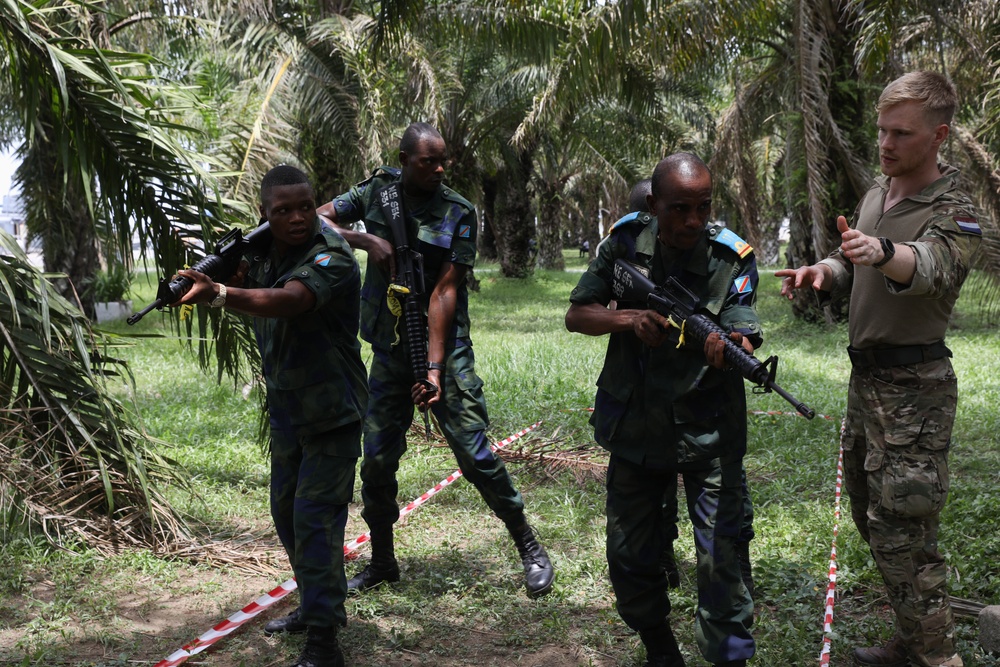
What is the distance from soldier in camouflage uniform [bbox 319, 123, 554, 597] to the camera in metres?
3.97

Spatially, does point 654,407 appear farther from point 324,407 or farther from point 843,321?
point 843,321

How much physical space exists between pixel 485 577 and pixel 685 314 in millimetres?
1971

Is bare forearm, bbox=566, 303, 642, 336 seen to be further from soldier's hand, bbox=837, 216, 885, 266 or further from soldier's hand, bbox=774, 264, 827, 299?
soldier's hand, bbox=837, 216, 885, 266

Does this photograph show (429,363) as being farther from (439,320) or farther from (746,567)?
(746,567)

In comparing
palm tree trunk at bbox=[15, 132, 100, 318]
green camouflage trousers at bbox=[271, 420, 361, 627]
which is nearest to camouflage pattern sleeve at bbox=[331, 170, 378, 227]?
green camouflage trousers at bbox=[271, 420, 361, 627]

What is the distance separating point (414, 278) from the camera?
4.00 m

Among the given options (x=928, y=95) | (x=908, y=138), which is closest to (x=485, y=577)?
(x=908, y=138)

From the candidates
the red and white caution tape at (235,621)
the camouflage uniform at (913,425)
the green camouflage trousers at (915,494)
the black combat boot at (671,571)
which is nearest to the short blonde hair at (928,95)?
the camouflage uniform at (913,425)

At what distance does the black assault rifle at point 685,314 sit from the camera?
2.52 m

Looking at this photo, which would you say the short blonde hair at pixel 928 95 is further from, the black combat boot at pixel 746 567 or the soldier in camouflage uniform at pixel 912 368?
the black combat boot at pixel 746 567

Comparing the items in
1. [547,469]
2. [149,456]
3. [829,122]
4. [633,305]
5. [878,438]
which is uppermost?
[829,122]

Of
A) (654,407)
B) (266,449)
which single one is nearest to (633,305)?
(654,407)

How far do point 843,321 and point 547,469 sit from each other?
8090mm

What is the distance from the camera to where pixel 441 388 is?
157 inches
